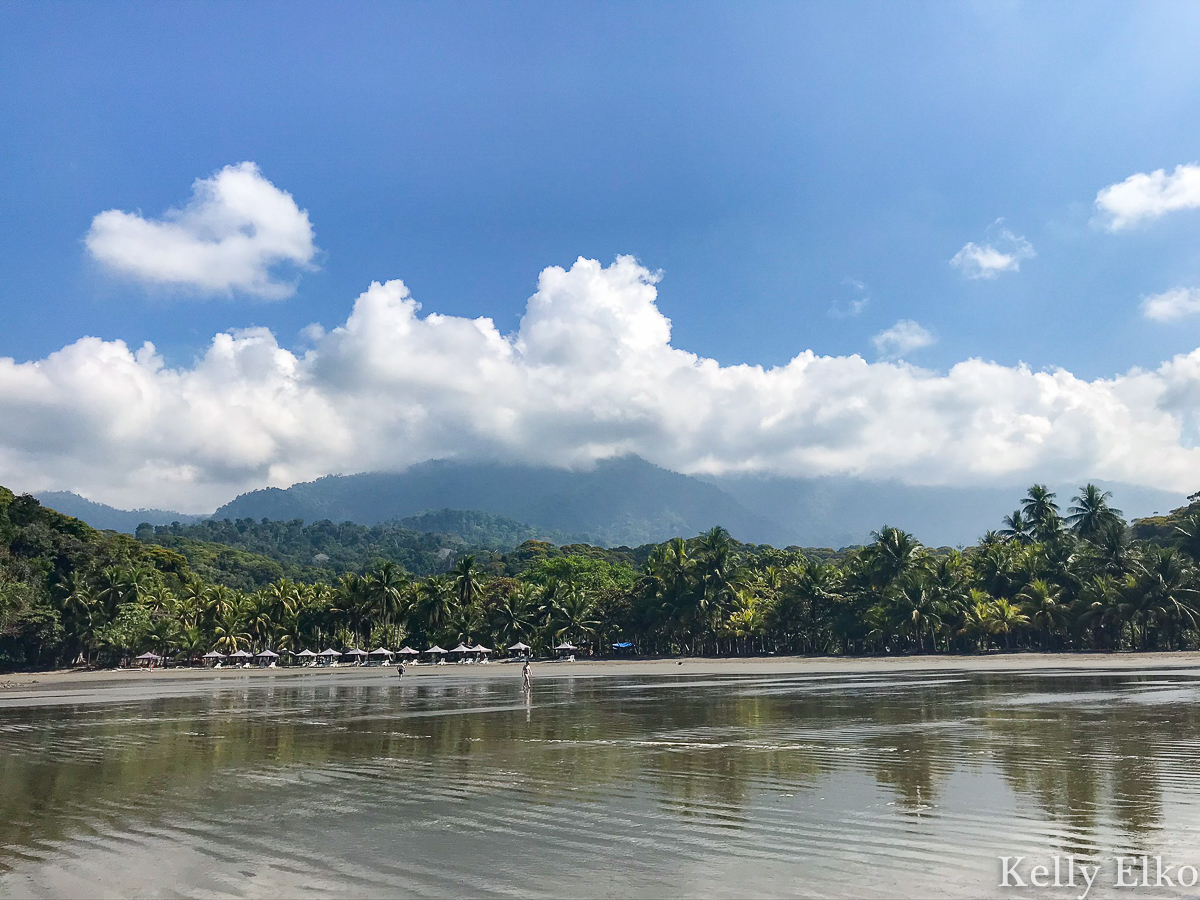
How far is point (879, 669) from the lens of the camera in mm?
57688

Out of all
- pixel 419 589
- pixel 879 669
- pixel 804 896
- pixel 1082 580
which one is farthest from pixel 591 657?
pixel 804 896

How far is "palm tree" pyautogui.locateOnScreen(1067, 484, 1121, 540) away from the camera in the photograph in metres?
79.9

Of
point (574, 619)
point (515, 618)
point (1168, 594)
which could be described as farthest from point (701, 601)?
point (1168, 594)

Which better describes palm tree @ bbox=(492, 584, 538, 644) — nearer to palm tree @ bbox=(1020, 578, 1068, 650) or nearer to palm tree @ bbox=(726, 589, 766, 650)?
palm tree @ bbox=(726, 589, 766, 650)

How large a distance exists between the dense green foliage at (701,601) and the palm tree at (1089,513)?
164 mm

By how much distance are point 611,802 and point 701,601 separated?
74.1 metres

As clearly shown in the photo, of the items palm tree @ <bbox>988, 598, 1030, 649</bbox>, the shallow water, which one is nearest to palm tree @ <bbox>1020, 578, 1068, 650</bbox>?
palm tree @ <bbox>988, 598, 1030, 649</bbox>

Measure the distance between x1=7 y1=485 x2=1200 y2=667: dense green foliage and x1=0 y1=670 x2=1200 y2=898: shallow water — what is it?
155ft

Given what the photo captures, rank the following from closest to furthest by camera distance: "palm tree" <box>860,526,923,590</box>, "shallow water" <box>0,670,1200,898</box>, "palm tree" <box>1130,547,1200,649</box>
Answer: "shallow water" <box>0,670,1200,898</box> < "palm tree" <box>1130,547,1200,649</box> < "palm tree" <box>860,526,923,590</box>

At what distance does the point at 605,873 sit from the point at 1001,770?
896 centimetres

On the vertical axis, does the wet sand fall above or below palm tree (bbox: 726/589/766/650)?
below

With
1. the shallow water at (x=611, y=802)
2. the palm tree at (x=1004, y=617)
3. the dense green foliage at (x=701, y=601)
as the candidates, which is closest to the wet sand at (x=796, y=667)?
the palm tree at (x=1004, y=617)

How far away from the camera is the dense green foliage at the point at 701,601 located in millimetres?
70000

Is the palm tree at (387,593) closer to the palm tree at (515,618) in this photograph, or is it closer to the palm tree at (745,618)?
the palm tree at (515,618)
